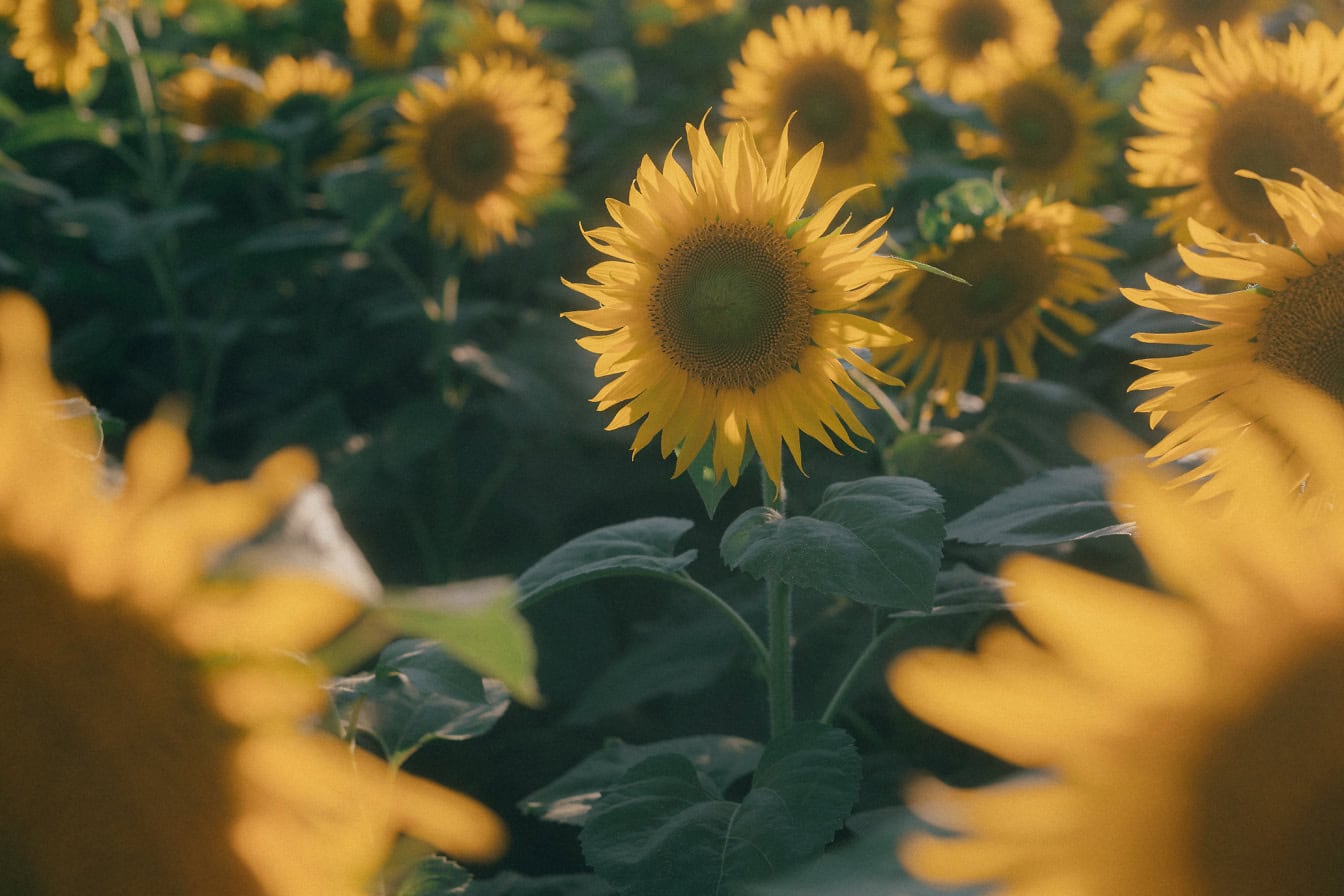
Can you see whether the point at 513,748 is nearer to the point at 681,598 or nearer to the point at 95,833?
the point at 681,598

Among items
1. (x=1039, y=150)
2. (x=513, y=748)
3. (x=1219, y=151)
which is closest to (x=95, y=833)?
(x=513, y=748)

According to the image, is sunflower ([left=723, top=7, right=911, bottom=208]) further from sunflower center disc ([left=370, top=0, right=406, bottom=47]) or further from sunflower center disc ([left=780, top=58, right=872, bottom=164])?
sunflower center disc ([left=370, top=0, right=406, bottom=47])

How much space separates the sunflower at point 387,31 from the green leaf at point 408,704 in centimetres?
184

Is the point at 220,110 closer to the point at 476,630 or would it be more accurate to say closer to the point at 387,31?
the point at 387,31

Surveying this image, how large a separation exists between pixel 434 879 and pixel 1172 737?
2.10 feet

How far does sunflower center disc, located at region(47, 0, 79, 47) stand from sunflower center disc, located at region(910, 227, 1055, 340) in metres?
1.49

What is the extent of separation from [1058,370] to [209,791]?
144 centimetres

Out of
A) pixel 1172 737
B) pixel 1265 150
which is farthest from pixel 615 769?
pixel 1265 150

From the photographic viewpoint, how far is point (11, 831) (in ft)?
1.18

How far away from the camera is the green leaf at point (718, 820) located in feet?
2.48

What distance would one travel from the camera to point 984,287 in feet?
4.18

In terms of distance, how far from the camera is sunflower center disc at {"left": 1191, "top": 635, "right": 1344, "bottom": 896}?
0.88ft

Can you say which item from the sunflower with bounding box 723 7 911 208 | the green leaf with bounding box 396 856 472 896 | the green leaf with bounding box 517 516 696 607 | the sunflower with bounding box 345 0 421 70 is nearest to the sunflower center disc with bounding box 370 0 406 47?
the sunflower with bounding box 345 0 421 70

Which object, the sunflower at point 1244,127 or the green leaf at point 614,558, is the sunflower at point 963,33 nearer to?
the sunflower at point 1244,127
